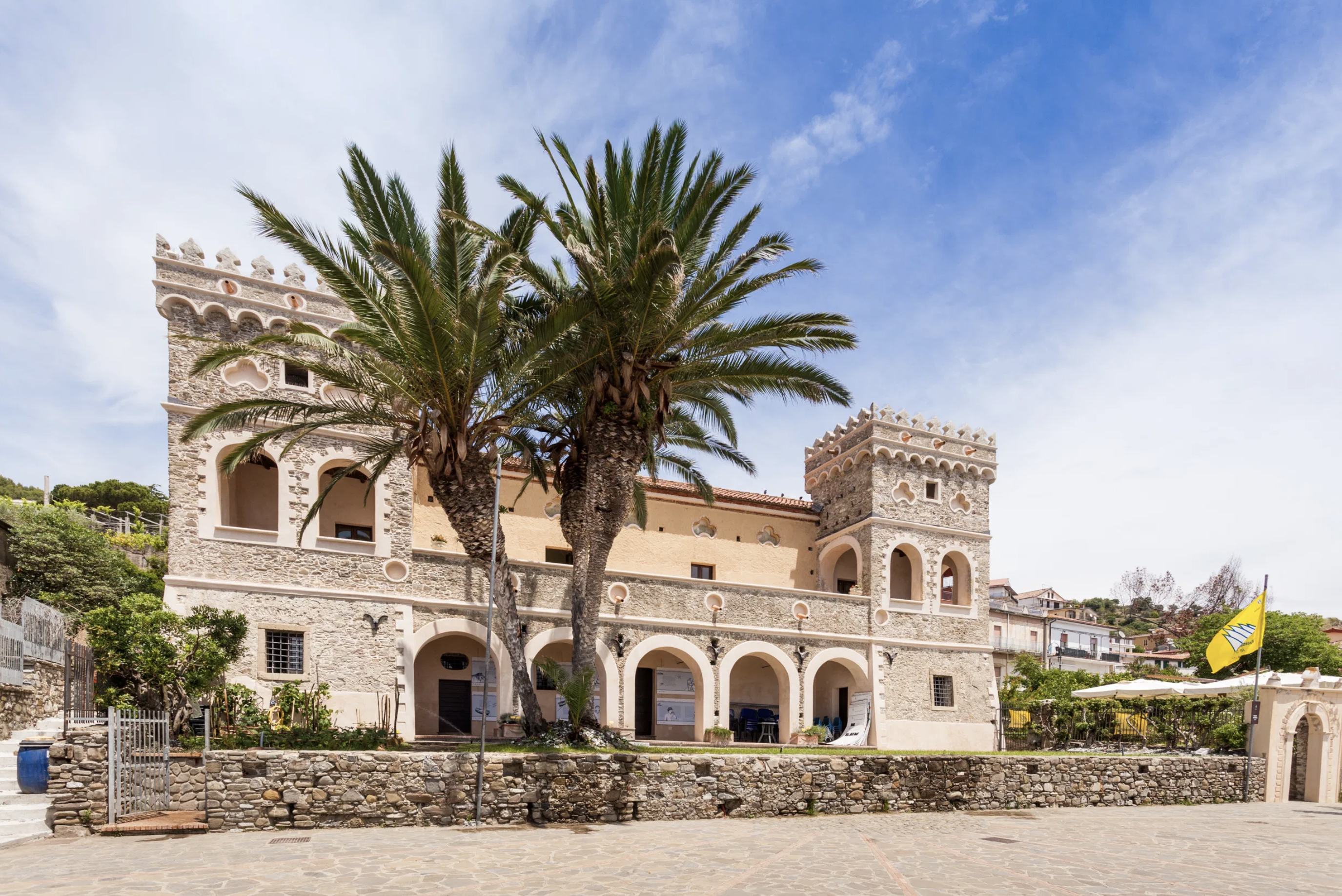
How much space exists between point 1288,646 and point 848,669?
31570 mm

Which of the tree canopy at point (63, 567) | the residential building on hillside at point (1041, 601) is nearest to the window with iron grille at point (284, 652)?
the tree canopy at point (63, 567)

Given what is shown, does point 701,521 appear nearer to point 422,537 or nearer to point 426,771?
point 422,537

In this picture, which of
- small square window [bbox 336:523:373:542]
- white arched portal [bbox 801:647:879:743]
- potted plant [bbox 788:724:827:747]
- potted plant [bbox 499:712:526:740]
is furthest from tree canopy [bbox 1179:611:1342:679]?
small square window [bbox 336:523:373:542]

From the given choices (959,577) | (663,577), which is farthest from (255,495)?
(959,577)

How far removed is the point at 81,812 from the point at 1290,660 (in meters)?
52.8

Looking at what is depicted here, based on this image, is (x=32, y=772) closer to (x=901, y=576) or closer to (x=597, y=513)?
(x=597, y=513)

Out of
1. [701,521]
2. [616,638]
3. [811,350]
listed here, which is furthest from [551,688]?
[811,350]

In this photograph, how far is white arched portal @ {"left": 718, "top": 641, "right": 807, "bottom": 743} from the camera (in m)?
25.7

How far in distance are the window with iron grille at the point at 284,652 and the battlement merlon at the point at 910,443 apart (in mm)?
18609

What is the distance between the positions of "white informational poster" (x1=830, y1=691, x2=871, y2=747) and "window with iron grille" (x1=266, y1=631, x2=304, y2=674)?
51.6 feet

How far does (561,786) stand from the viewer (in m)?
14.6

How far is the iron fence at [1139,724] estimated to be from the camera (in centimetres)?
2478

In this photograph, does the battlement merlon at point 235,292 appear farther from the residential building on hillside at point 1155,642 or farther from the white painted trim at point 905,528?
the residential building on hillside at point 1155,642

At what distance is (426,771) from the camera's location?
13820mm
